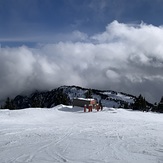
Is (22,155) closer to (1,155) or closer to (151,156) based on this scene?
(1,155)

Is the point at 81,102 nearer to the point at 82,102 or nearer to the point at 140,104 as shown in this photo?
the point at 82,102

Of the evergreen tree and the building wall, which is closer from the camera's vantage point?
the building wall

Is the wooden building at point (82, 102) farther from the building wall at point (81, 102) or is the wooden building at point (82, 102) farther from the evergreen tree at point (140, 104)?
the evergreen tree at point (140, 104)

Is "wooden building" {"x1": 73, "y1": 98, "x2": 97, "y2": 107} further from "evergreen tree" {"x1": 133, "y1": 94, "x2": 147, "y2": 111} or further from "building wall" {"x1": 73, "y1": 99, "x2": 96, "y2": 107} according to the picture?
"evergreen tree" {"x1": 133, "y1": 94, "x2": 147, "y2": 111}

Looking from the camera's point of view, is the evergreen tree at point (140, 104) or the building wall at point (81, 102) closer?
the building wall at point (81, 102)

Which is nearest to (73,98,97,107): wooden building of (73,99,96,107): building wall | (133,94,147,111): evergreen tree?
(73,99,96,107): building wall

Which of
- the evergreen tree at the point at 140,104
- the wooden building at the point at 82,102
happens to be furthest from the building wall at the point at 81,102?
the evergreen tree at the point at 140,104

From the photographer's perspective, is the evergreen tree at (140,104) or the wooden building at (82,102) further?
the evergreen tree at (140,104)

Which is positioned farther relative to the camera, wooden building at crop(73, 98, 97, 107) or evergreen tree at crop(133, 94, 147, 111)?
evergreen tree at crop(133, 94, 147, 111)

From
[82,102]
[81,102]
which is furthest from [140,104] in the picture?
[82,102]

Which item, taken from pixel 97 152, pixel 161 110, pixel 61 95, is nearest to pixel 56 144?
pixel 97 152

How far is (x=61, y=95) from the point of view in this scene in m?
82.5

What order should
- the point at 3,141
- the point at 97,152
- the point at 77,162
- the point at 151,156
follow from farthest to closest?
the point at 3,141
the point at 97,152
the point at 151,156
the point at 77,162

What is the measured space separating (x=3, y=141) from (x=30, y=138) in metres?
1.88
